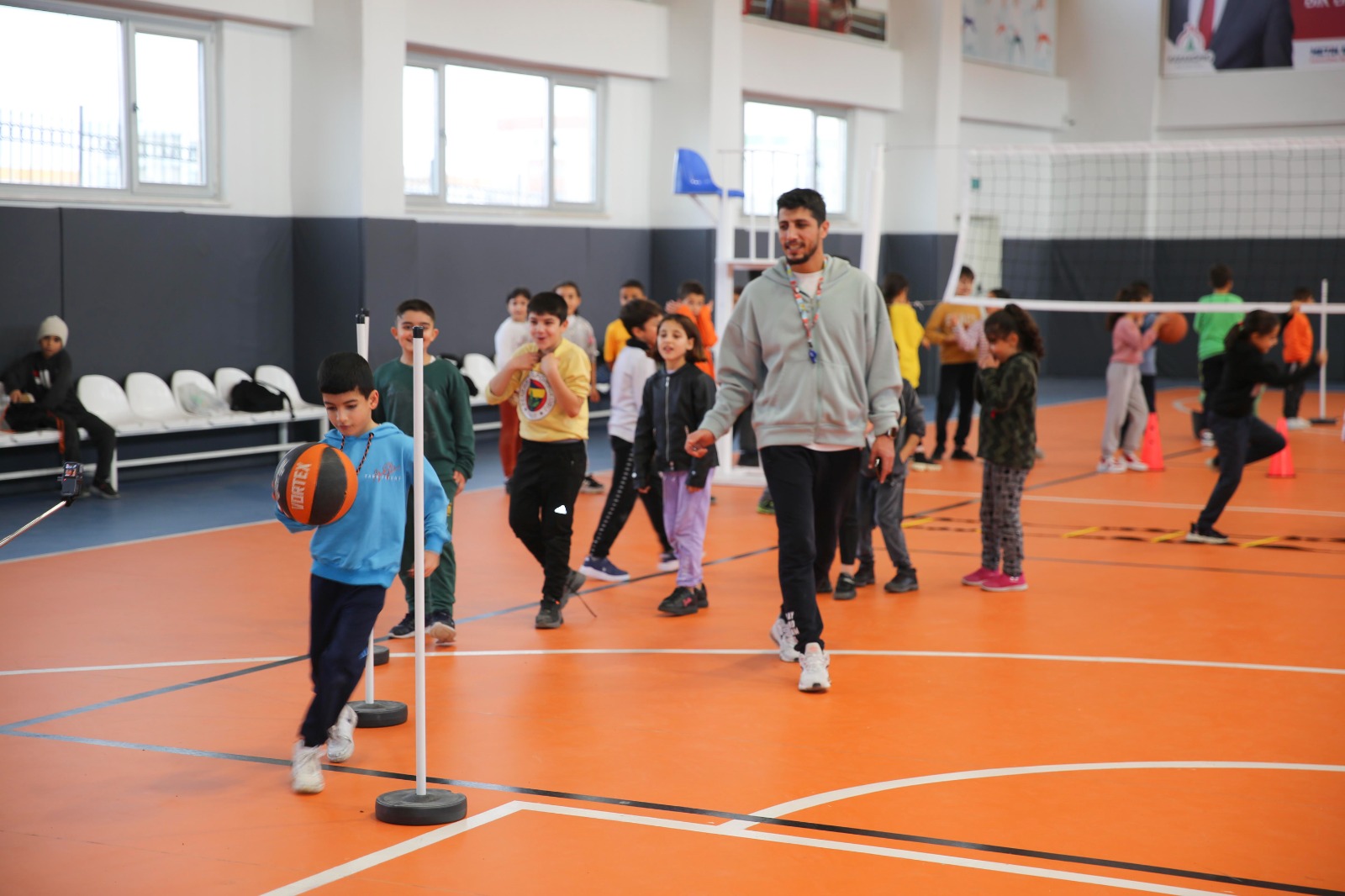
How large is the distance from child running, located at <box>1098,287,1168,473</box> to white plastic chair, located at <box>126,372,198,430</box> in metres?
7.90

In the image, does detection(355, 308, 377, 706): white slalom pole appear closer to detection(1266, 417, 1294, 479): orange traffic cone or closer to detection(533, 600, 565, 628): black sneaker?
detection(533, 600, 565, 628): black sneaker

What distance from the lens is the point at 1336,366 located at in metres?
23.5

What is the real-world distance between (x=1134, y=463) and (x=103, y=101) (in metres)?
9.60

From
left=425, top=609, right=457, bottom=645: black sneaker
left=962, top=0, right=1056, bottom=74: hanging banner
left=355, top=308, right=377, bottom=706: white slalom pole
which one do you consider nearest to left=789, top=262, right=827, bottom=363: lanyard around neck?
left=355, top=308, right=377, bottom=706: white slalom pole

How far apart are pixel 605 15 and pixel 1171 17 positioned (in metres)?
12.5

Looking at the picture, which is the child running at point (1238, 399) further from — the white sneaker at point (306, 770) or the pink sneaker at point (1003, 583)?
the white sneaker at point (306, 770)

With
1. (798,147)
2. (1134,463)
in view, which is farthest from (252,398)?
(798,147)

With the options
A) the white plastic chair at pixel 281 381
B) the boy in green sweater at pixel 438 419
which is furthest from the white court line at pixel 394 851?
the white plastic chair at pixel 281 381

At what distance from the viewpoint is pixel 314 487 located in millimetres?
4312

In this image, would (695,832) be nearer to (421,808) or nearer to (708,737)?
(421,808)

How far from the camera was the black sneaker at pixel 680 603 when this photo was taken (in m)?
7.21

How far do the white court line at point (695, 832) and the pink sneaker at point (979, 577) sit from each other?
4099 mm

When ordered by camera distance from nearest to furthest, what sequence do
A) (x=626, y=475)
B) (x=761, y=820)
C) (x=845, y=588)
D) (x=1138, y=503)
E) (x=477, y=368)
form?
(x=761, y=820)
(x=845, y=588)
(x=626, y=475)
(x=1138, y=503)
(x=477, y=368)

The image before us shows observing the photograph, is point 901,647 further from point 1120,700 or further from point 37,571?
point 37,571
